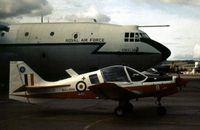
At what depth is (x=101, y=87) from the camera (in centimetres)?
1507

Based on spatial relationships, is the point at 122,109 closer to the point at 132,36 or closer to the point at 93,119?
the point at 93,119

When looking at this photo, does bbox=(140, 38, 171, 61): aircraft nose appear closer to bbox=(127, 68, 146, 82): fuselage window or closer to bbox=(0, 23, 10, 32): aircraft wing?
bbox=(0, 23, 10, 32): aircraft wing

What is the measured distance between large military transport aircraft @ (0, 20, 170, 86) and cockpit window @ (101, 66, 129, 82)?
471 inches

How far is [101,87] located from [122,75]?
1.77 meters

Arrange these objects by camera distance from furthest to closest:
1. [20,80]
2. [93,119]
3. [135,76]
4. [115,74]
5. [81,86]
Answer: [20,80] → [81,86] → [115,74] → [135,76] → [93,119]

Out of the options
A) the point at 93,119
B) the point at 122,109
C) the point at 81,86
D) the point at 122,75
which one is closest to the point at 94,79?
the point at 81,86

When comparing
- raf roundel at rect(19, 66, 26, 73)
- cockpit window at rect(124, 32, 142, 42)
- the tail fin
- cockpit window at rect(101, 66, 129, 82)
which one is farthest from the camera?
cockpit window at rect(124, 32, 142, 42)

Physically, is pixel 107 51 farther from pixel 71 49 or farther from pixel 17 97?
pixel 17 97

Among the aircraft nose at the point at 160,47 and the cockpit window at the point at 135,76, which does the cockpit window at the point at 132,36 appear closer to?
the aircraft nose at the point at 160,47

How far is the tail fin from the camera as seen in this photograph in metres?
17.1

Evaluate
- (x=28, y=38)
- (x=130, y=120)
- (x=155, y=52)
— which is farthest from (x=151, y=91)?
(x=28, y=38)

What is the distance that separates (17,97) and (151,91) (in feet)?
19.3

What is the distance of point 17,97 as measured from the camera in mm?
17047

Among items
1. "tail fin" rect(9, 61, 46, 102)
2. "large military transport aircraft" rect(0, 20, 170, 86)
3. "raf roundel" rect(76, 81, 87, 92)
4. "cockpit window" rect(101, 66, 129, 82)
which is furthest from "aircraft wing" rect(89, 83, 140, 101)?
"large military transport aircraft" rect(0, 20, 170, 86)
